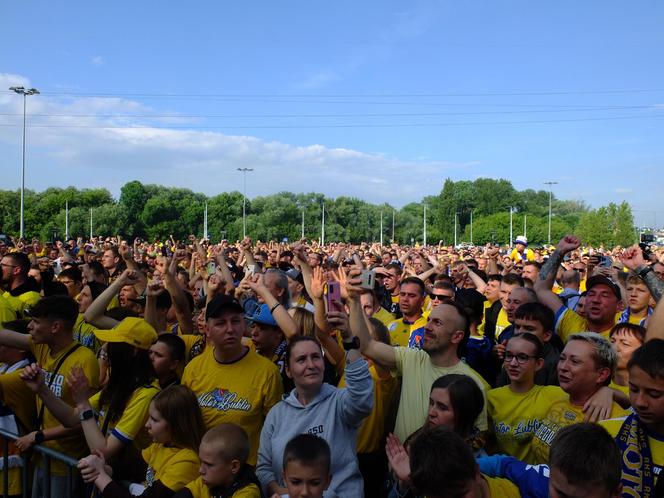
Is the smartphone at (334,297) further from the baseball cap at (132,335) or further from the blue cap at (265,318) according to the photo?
the baseball cap at (132,335)

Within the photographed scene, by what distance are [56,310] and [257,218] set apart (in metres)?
77.3

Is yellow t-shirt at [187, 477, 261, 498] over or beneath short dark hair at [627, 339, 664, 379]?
beneath

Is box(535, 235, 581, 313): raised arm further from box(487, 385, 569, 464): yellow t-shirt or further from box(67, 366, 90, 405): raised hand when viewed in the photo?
box(67, 366, 90, 405): raised hand

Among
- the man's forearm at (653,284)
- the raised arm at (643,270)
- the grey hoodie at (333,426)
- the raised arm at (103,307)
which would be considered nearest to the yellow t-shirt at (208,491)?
the grey hoodie at (333,426)

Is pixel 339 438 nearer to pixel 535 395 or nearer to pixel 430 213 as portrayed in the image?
pixel 535 395

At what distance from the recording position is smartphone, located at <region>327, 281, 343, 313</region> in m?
3.87

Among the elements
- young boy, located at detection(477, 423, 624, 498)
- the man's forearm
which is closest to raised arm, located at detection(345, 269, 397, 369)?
young boy, located at detection(477, 423, 624, 498)

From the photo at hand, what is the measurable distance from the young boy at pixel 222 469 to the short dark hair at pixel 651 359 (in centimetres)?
195

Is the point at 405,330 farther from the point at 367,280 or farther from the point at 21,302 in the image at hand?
the point at 21,302

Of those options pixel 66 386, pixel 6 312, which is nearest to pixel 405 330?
pixel 66 386

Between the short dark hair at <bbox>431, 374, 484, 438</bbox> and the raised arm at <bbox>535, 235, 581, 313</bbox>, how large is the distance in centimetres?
292

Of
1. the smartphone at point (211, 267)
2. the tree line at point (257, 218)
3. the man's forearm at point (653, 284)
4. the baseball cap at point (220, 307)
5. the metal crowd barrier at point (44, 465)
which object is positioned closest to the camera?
the metal crowd barrier at point (44, 465)

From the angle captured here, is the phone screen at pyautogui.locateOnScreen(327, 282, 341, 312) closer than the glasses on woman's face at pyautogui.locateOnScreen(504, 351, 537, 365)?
No

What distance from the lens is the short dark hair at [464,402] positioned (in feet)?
10.2
